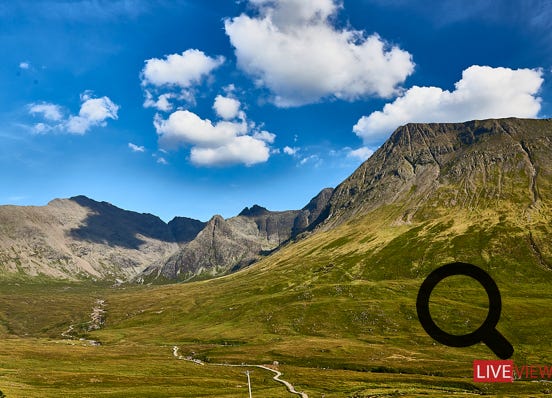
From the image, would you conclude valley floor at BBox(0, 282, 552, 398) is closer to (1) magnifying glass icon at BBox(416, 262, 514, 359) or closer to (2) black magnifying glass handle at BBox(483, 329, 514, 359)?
(1) magnifying glass icon at BBox(416, 262, 514, 359)

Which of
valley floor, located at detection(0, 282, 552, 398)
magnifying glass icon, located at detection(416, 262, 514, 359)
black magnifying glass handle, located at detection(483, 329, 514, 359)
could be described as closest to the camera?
black magnifying glass handle, located at detection(483, 329, 514, 359)

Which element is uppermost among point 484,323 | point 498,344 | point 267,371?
point 484,323

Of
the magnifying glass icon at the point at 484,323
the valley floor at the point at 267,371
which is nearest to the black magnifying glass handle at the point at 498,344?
the magnifying glass icon at the point at 484,323

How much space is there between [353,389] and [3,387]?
228 ft

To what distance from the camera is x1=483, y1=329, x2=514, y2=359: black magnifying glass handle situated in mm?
10505

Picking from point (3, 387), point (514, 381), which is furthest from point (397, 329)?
point (3, 387)

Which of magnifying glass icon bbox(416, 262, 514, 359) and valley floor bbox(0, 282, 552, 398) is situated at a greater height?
magnifying glass icon bbox(416, 262, 514, 359)

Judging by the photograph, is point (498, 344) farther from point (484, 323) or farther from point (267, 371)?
point (267, 371)

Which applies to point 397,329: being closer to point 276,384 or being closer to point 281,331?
point 281,331

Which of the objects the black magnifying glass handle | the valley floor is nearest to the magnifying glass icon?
the black magnifying glass handle

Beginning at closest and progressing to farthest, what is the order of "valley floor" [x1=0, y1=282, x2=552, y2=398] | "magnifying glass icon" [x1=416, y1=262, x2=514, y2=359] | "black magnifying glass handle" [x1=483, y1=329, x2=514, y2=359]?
"black magnifying glass handle" [x1=483, y1=329, x2=514, y2=359] < "magnifying glass icon" [x1=416, y1=262, x2=514, y2=359] < "valley floor" [x1=0, y1=282, x2=552, y2=398]

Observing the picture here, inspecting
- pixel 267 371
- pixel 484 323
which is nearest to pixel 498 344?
pixel 484 323

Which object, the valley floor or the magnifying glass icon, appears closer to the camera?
the magnifying glass icon

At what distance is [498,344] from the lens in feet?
35.3
